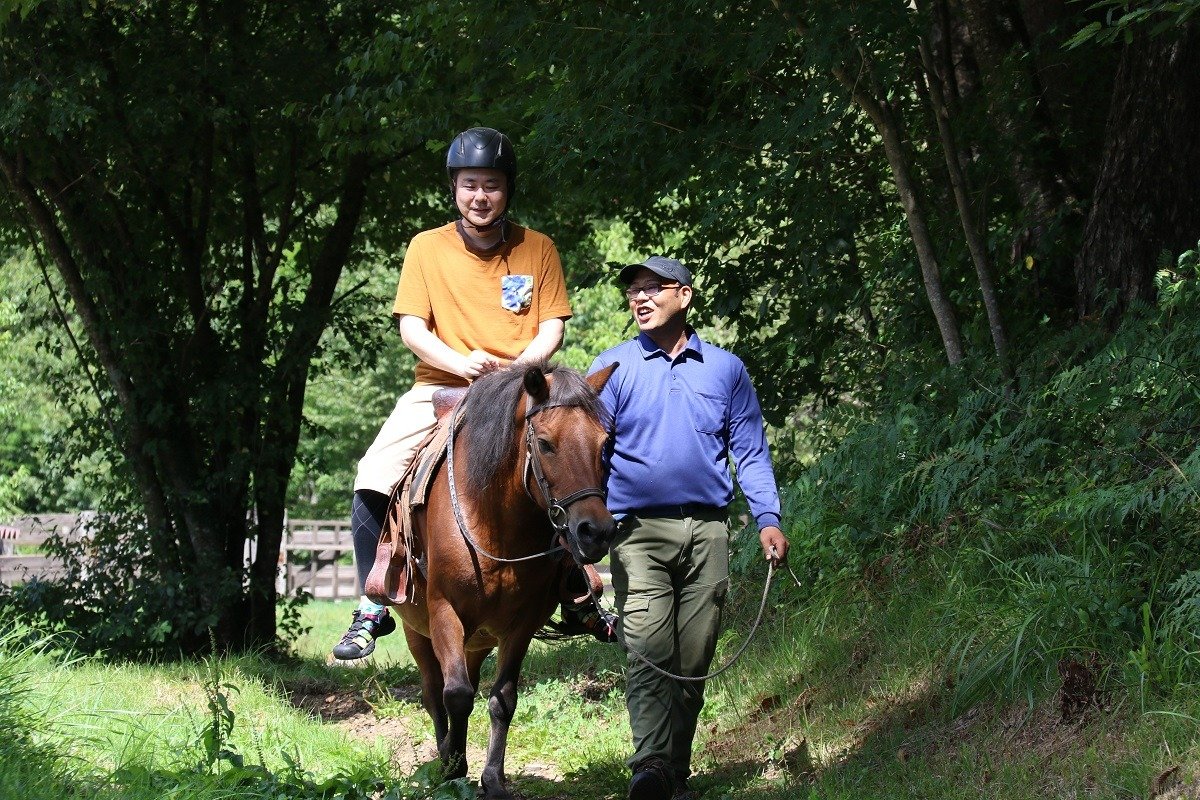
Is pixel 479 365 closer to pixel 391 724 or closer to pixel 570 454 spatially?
pixel 570 454

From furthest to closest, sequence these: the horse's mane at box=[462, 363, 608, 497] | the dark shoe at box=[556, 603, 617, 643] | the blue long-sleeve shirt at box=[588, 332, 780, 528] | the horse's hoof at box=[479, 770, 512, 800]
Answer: the dark shoe at box=[556, 603, 617, 643]
the horse's hoof at box=[479, 770, 512, 800]
the horse's mane at box=[462, 363, 608, 497]
the blue long-sleeve shirt at box=[588, 332, 780, 528]

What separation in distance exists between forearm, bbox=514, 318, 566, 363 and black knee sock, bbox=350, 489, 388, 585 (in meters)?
1.09

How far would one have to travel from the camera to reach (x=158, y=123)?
12336 mm

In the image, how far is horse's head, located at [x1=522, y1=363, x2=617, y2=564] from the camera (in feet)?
17.2

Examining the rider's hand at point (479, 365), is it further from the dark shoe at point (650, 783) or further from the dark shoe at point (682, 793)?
the dark shoe at point (682, 793)

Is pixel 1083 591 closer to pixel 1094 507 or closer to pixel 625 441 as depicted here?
pixel 1094 507

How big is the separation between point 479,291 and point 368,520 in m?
1.35

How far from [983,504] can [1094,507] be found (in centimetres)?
161

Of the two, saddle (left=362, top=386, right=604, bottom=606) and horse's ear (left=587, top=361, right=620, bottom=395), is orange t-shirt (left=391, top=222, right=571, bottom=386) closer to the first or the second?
saddle (left=362, top=386, right=604, bottom=606)

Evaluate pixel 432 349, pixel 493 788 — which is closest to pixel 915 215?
pixel 432 349

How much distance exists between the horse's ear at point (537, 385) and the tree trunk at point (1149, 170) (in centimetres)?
370

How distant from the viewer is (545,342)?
21.1 feet

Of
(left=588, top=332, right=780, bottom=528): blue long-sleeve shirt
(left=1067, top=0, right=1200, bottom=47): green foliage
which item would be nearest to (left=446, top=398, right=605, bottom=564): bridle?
(left=588, top=332, right=780, bottom=528): blue long-sleeve shirt

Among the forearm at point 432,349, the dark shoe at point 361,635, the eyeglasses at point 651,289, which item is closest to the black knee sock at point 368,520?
the dark shoe at point 361,635
